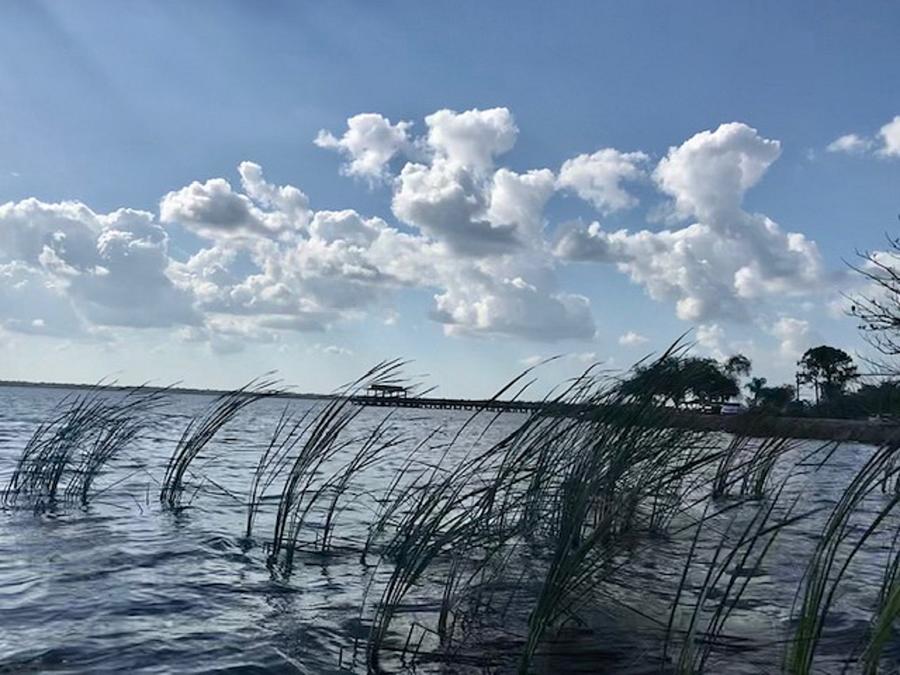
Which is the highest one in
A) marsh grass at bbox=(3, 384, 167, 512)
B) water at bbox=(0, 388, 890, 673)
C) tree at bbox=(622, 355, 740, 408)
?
tree at bbox=(622, 355, 740, 408)

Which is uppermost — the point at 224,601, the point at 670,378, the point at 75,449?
the point at 670,378

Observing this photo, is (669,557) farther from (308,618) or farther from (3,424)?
(3,424)

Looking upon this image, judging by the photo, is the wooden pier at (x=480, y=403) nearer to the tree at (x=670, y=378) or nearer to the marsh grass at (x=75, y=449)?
the tree at (x=670, y=378)

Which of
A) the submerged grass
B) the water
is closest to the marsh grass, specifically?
the water

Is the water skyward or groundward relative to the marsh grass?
groundward

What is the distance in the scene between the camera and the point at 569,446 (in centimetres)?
898

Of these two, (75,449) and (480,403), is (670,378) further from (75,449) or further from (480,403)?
(75,449)

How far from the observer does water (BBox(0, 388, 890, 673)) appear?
6.54 metres

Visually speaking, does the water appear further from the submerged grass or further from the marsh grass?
the marsh grass

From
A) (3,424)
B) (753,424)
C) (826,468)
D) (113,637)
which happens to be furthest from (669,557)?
(3,424)

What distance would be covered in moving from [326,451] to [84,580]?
130 inches

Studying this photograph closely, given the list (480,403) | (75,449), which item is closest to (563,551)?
(480,403)

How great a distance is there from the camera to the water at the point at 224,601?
6.54 meters

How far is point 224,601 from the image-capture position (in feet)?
27.4
